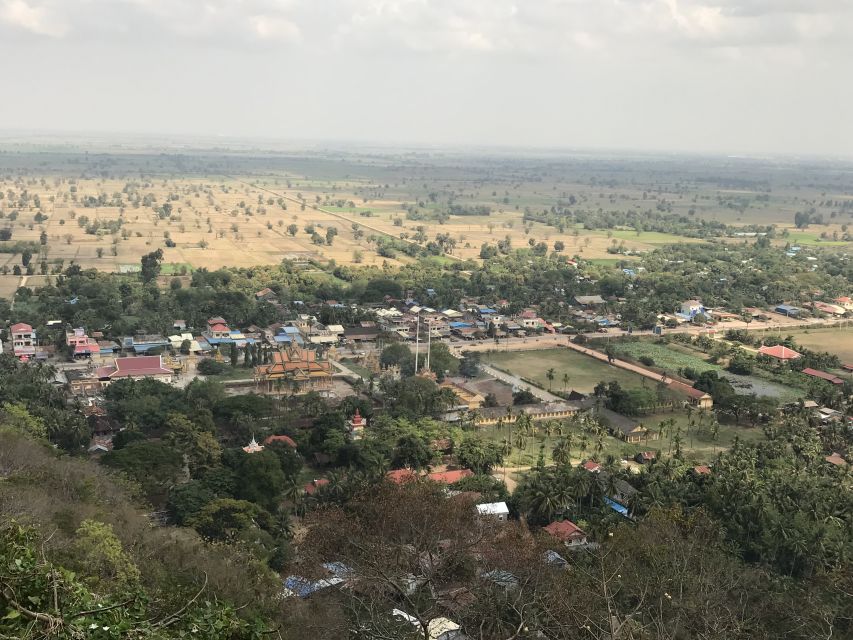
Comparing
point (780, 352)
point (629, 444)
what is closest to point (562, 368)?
point (629, 444)

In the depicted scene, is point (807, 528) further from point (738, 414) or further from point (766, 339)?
point (766, 339)

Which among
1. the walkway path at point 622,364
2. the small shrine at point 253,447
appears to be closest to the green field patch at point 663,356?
the walkway path at point 622,364

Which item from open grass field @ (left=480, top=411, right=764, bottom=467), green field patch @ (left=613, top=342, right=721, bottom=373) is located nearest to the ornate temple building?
open grass field @ (left=480, top=411, right=764, bottom=467)

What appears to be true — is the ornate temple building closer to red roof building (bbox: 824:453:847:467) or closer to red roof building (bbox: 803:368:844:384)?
red roof building (bbox: 824:453:847:467)

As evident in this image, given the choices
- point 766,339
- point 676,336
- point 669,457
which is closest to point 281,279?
point 676,336

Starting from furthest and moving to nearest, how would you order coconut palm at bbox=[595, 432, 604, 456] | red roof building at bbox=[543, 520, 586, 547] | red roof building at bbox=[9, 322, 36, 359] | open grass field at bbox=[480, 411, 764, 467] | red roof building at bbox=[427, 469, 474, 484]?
red roof building at bbox=[9, 322, 36, 359]
open grass field at bbox=[480, 411, 764, 467]
coconut palm at bbox=[595, 432, 604, 456]
red roof building at bbox=[427, 469, 474, 484]
red roof building at bbox=[543, 520, 586, 547]

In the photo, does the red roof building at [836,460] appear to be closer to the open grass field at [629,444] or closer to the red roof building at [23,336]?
the open grass field at [629,444]
